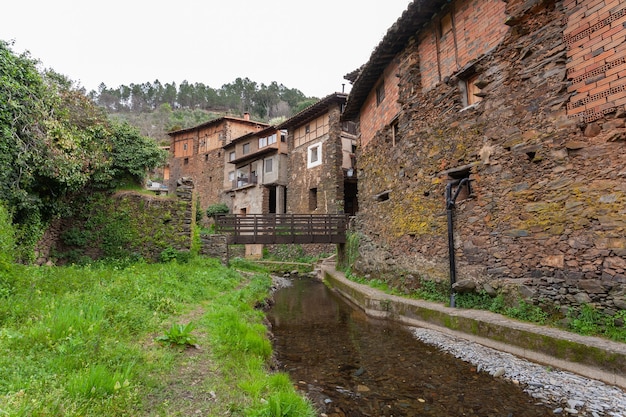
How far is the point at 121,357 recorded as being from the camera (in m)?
3.43

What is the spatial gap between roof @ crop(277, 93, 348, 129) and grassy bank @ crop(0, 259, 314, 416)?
1937 centimetres

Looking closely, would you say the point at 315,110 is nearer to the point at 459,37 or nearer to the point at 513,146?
the point at 459,37

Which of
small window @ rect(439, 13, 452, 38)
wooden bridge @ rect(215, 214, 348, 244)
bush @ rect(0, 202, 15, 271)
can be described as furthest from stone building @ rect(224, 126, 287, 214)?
bush @ rect(0, 202, 15, 271)

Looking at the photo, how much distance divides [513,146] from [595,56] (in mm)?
1904

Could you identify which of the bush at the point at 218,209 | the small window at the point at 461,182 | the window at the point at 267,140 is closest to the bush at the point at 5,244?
the small window at the point at 461,182

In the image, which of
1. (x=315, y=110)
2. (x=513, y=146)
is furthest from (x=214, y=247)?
(x=315, y=110)

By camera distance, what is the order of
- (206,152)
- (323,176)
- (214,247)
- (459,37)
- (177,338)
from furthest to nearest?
(206,152)
(323,176)
(214,247)
(459,37)
(177,338)

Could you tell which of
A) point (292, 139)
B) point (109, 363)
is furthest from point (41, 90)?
point (292, 139)

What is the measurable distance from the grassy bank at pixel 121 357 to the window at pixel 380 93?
967 cm

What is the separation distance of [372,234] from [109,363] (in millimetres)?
10642

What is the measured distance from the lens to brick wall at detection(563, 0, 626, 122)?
17.0 ft

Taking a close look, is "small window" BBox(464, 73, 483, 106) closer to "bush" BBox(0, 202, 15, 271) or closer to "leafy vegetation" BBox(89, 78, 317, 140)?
"bush" BBox(0, 202, 15, 271)

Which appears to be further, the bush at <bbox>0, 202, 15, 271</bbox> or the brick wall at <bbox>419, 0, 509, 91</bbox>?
the brick wall at <bbox>419, 0, 509, 91</bbox>

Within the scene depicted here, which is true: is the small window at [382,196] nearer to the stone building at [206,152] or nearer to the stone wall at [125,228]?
the stone wall at [125,228]
